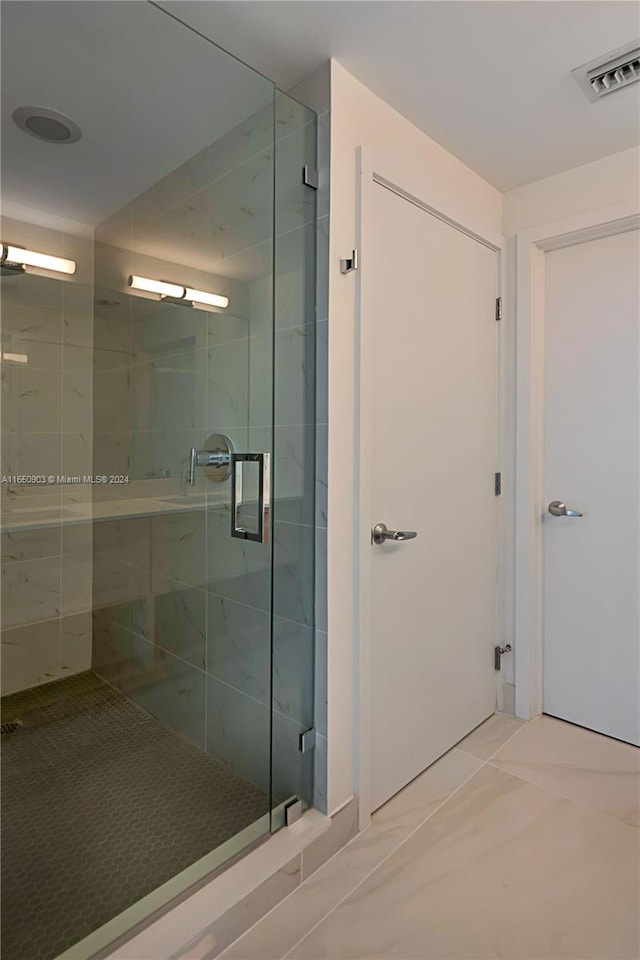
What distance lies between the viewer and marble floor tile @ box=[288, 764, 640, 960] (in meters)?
1.34

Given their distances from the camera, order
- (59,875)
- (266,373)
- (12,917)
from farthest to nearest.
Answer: (266,373), (59,875), (12,917)

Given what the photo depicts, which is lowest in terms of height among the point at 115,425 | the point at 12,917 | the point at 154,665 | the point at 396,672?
the point at 12,917

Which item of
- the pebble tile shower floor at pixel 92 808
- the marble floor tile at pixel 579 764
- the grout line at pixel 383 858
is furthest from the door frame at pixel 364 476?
the marble floor tile at pixel 579 764

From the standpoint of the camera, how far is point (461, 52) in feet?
5.09

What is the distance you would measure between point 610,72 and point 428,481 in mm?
1389

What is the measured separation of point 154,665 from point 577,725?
1876 mm

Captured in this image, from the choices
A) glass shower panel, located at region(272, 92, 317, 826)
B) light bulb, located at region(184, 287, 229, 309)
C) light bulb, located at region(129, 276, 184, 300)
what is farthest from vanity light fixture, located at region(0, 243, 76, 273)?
glass shower panel, located at region(272, 92, 317, 826)

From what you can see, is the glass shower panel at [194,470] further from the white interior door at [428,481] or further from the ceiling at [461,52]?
the white interior door at [428,481]

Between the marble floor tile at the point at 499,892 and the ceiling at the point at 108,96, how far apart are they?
1888 millimetres

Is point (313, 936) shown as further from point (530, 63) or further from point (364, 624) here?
point (530, 63)

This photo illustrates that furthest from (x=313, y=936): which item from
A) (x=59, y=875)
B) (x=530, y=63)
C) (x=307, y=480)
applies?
(x=530, y=63)

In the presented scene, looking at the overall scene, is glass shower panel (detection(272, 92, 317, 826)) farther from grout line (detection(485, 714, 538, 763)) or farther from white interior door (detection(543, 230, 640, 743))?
white interior door (detection(543, 230, 640, 743))

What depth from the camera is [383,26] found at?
4.75 feet

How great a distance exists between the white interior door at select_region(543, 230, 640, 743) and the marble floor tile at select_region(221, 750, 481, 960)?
65 centimetres
